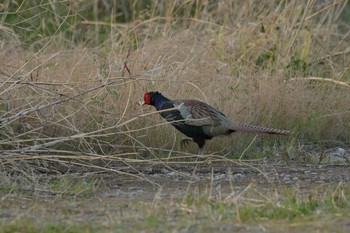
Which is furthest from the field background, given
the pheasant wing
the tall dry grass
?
the pheasant wing

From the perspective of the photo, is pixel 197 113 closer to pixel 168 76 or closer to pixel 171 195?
pixel 168 76

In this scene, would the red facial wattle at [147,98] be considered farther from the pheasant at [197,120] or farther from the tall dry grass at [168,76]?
the tall dry grass at [168,76]

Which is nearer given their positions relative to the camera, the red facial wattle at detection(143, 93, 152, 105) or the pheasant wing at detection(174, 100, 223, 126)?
the pheasant wing at detection(174, 100, 223, 126)

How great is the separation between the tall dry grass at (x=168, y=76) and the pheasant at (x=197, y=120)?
0.53 ft

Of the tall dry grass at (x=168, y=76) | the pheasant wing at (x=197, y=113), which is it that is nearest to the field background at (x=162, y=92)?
the tall dry grass at (x=168, y=76)

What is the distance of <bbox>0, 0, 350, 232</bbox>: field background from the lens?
23.2 ft

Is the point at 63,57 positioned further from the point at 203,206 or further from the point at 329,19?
the point at 203,206

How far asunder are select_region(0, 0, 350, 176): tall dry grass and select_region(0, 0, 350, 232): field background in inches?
0.6

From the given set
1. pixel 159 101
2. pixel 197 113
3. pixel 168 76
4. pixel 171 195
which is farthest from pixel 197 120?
pixel 171 195

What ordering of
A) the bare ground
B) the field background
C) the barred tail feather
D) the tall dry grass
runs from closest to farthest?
the bare ground < the field background < the tall dry grass < the barred tail feather

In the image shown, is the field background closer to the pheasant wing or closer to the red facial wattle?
the red facial wattle

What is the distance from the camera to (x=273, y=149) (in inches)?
352

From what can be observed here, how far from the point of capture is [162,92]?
934 centimetres

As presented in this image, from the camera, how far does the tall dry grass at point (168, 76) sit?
7.90 meters
